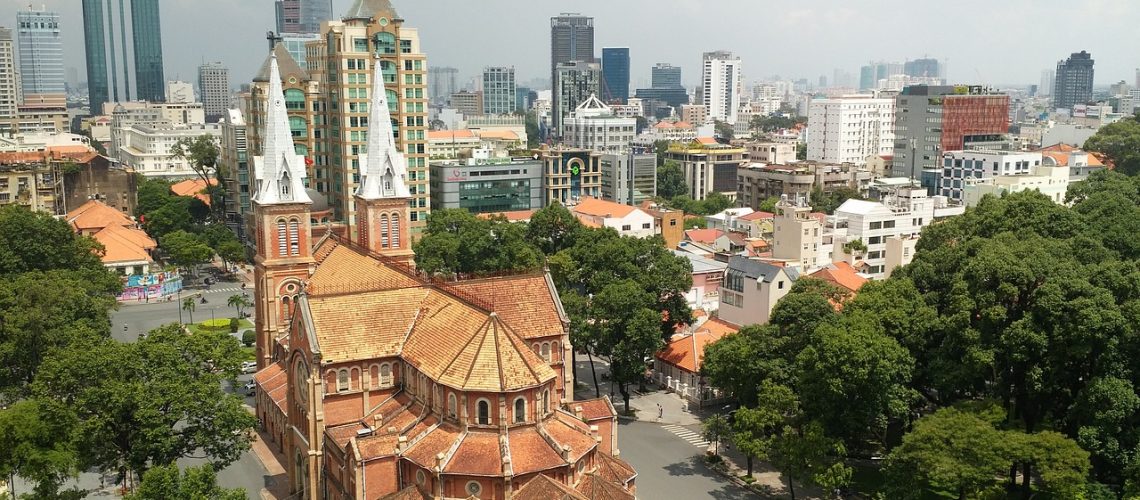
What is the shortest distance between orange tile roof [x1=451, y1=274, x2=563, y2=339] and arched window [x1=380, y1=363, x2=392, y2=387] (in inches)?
198

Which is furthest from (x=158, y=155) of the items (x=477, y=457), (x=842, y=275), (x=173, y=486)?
(x=477, y=457)

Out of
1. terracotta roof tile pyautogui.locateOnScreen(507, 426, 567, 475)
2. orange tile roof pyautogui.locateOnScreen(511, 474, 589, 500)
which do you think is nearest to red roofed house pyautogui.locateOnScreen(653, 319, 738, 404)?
terracotta roof tile pyautogui.locateOnScreen(507, 426, 567, 475)

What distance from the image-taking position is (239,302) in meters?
80.4

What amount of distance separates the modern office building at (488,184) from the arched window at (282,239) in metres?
47.5

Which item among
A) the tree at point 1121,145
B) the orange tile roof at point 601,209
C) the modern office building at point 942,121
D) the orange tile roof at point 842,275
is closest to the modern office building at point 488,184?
the orange tile roof at point 601,209

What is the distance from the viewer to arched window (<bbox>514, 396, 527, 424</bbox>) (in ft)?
127

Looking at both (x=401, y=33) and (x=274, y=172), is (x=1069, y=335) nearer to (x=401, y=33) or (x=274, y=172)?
(x=274, y=172)

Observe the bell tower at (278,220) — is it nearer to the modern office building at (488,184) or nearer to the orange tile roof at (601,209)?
the modern office building at (488,184)

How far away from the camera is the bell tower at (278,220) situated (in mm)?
52844

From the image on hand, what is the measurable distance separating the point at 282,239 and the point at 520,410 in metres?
21.8

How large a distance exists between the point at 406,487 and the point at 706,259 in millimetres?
51383

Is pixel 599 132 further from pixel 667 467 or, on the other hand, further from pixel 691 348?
pixel 667 467

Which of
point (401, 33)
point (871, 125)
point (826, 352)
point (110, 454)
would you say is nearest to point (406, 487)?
point (110, 454)

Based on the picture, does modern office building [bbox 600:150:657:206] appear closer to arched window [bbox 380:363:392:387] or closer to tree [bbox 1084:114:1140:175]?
tree [bbox 1084:114:1140:175]
